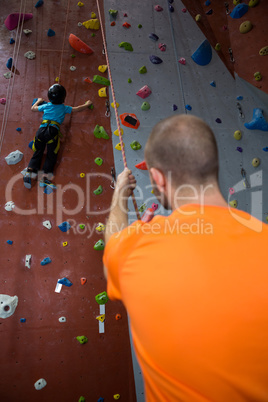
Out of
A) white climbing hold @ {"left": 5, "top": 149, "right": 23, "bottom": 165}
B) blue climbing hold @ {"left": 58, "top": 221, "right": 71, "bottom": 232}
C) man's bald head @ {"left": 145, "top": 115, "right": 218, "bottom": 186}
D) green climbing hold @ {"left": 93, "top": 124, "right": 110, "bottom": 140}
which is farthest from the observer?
green climbing hold @ {"left": 93, "top": 124, "right": 110, "bottom": 140}

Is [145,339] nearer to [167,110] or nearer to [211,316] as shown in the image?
[211,316]

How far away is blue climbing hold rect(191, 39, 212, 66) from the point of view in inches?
116

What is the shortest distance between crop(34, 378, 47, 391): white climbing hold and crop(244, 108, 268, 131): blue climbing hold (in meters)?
2.57

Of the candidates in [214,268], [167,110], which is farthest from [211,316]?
[167,110]

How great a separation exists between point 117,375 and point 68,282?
72 cm

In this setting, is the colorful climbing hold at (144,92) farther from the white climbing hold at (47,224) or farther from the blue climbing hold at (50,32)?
the white climbing hold at (47,224)

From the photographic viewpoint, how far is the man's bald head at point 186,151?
2.60ft

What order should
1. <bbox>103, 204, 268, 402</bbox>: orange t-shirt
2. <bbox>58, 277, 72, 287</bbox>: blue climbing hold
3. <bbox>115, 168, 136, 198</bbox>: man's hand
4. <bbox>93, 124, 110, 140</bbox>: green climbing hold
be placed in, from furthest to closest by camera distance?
<bbox>93, 124, 110, 140</bbox>: green climbing hold, <bbox>58, 277, 72, 287</bbox>: blue climbing hold, <bbox>115, 168, 136, 198</bbox>: man's hand, <bbox>103, 204, 268, 402</bbox>: orange t-shirt

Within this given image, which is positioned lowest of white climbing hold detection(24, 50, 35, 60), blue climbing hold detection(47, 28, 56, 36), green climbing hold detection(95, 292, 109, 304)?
green climbing hold detection(95, 292, 109, 304)

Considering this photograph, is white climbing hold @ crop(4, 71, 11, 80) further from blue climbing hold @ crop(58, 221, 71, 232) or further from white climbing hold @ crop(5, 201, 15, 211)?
blue climbing hold @ crop(58, 221, 71, 232)

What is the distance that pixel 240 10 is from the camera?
9.48ft

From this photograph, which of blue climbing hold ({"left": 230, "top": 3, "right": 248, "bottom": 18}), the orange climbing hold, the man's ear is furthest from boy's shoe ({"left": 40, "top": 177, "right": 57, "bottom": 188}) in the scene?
blue climbing hold ({"left": 230, "top": 3, "right": 248, "bottom": 18})

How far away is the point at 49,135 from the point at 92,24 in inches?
50.7

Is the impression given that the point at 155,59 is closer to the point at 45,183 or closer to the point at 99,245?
the point at 45,183
